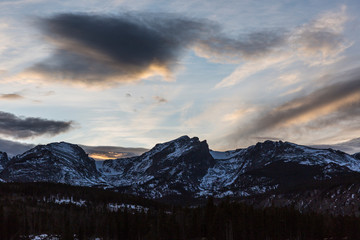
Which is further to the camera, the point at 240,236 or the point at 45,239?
the point at 45,239

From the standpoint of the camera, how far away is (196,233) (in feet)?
632

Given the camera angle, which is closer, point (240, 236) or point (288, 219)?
point (240, 236)

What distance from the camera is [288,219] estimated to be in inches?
7726

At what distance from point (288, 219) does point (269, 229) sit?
51.0 feet

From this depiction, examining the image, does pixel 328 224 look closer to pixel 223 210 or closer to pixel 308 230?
pixel 308 230

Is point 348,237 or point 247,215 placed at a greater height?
point 247,215

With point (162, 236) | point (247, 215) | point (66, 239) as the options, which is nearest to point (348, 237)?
point (247, 215)

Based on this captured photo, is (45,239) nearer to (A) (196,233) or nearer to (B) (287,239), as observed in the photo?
(A) (196,233)

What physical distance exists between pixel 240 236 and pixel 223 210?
1648cm

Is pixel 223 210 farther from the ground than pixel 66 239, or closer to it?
farther from the ground

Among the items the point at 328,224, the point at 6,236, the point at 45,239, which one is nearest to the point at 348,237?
the point at 328,224

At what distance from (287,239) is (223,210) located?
3513 cm

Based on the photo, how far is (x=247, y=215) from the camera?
633 ft

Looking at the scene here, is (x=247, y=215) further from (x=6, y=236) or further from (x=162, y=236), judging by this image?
(x=6, y=236)
